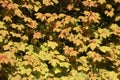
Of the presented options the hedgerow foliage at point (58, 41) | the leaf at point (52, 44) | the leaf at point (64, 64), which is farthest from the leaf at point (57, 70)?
the leaf at point (52, 44)

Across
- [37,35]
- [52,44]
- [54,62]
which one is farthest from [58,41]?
[54,62]

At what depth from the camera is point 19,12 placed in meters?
5.68

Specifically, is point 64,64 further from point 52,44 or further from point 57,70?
point 52,44

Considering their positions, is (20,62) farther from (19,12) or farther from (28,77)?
(19,12)

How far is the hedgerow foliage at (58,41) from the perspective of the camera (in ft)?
18.6

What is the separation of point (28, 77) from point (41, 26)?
955 millimetres

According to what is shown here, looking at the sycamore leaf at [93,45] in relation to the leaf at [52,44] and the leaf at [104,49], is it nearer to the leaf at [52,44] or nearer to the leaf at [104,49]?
the leaf at [104,49]

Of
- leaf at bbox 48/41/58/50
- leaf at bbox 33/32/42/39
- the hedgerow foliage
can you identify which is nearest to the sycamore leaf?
the hedgerow foliage

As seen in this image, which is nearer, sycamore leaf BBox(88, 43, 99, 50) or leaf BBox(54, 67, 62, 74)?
sycamore leaf BBox(88, 43, 99, 50)

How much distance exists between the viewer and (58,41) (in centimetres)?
598

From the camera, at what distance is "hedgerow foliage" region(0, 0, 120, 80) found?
5680 millimetres

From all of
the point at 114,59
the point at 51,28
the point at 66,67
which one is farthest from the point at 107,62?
the point at 51,28

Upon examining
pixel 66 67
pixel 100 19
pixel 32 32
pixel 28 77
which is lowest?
pixel 28 77

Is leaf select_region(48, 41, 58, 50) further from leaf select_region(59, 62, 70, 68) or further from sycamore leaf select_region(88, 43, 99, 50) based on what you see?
sycamore leaf select_region(88, 43, 99, 50)
